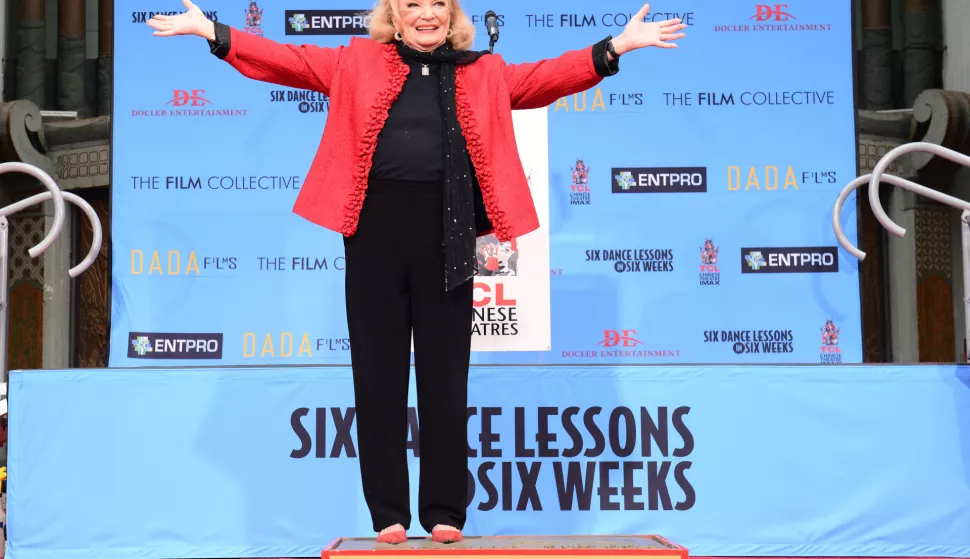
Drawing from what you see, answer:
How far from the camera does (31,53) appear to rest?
7637 mm

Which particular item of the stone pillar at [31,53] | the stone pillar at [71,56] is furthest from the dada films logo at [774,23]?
the stone pillar at [31,53]

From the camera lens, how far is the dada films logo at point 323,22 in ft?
17.4

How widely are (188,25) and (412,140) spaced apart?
0.58m

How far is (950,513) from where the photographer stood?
9.81 feet

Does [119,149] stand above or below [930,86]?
below

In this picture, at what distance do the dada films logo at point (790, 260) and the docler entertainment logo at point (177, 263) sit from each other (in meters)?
2.83

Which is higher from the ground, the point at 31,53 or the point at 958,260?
the point at 31,53

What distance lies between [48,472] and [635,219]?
3295 mm

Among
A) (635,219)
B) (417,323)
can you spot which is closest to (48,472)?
(417,323)

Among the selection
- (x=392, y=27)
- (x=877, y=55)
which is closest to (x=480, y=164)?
(x=392, y=27)

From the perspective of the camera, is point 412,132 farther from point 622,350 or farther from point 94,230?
point 622,350

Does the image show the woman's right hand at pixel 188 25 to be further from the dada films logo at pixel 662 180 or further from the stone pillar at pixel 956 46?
the stone pillar at pixel 956 46

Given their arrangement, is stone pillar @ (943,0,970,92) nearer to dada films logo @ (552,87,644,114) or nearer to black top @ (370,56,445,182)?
dada films logo @ (552,87,644,114)

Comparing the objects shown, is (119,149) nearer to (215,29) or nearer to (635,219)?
(635,219)
